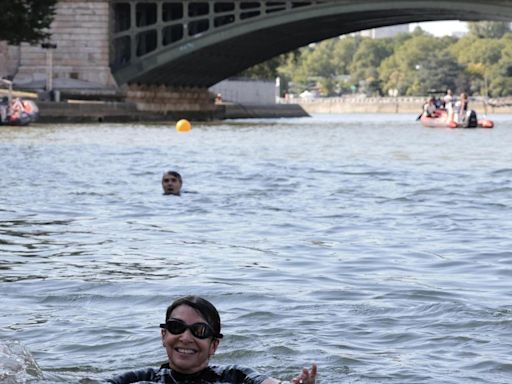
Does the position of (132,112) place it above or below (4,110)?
below

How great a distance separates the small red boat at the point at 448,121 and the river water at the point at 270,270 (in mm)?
40811

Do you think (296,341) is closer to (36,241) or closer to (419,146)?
(36,241)

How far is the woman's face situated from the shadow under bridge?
59922 mm

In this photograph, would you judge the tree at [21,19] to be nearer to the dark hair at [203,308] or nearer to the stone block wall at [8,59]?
the stone block wall at [8,59]

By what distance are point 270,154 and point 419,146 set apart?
806 centimetres

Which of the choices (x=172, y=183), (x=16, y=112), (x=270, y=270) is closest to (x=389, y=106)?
(x=16, y=112)

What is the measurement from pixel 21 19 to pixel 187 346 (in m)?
60.9

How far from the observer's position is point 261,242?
55.4ft

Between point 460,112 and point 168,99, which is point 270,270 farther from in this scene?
point 168,99

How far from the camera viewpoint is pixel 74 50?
3260 inches

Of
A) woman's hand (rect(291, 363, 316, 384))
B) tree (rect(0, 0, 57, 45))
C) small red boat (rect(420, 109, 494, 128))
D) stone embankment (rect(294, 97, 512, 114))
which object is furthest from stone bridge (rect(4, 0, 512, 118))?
stone embankment (rect(294, 97, 512, 114))

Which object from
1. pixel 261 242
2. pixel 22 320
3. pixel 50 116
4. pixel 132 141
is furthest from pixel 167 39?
pixel 22 320

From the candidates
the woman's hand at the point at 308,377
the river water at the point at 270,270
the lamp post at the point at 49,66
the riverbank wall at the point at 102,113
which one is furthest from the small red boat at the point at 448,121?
the woman's hand at the point at 308,377

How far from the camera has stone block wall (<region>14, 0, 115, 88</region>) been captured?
3189 inches
